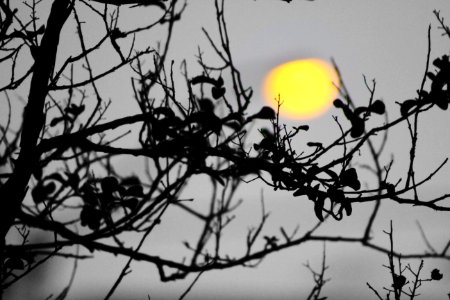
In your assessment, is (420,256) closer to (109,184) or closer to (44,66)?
(109,184)

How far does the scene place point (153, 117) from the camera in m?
3.04

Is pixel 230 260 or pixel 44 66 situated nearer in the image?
pixel 44 66

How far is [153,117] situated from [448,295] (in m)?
2.69

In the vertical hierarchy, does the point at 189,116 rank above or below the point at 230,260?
above

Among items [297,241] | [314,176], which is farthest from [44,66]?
[297,241]

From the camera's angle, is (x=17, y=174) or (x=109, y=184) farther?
(x=109, y=184)

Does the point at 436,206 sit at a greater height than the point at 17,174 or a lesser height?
lesser

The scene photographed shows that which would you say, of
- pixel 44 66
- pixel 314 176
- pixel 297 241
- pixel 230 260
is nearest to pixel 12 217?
pixel 44 66

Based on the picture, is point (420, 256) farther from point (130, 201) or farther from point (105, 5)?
point (105, 5)

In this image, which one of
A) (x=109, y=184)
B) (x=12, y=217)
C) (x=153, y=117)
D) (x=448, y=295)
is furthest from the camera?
(x=109, y=184)

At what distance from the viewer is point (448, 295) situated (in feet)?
11.2

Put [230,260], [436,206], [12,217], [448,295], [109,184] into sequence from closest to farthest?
1. [436,206]
2. [12,217]
3. [448,295]
4. [109,184]
5. [230,260]

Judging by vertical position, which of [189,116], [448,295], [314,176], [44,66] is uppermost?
[44,66]

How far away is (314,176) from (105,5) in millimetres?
2128
